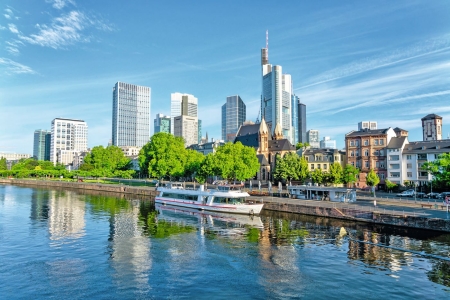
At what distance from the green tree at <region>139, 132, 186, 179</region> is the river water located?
66.4 meters

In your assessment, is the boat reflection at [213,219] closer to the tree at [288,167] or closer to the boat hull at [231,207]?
the boat hull at [231,207]

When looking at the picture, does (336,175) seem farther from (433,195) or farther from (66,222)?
(66,222)

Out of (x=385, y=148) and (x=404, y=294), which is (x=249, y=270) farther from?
(x=385, y=148)

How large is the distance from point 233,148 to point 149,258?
75368 millimetres

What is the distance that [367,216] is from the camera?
5634 cm

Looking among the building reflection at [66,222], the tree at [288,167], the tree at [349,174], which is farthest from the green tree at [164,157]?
the tree at [349,174]

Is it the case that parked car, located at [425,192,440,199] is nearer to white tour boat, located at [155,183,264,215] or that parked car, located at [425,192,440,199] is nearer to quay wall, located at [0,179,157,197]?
white tour boat, located at [155,183,264,215]

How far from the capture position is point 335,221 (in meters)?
58.6

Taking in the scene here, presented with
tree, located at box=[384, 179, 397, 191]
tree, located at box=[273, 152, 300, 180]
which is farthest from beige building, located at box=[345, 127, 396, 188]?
tree, located at box=[273, 152, 300, 180]

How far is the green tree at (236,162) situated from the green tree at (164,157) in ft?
77.1

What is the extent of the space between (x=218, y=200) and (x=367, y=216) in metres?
30.0

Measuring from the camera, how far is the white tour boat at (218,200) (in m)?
68.5

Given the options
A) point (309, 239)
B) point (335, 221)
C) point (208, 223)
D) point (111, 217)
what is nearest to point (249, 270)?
point (309, 239)

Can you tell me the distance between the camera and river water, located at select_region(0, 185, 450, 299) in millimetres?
27438
